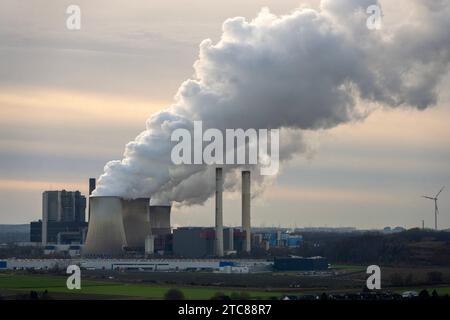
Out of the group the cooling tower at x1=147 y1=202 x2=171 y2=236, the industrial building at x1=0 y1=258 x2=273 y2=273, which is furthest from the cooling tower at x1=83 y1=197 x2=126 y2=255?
the cooling tower at x1=147 y1=202 x2=171 y2=236

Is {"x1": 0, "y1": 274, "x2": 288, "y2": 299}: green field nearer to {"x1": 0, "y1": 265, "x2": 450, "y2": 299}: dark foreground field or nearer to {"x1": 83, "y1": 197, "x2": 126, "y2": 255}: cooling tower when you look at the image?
{"x1": 0, "y1": 265, "x2": 450, "y2": 299}: dark foreground field

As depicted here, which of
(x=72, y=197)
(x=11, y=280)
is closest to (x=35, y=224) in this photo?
(x=72, y=197)

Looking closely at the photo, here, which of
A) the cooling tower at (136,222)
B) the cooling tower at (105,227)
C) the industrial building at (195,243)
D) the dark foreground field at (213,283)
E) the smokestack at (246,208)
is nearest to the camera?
the dark foreground field at (213,283)

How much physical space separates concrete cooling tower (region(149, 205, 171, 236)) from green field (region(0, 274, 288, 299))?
42977 millimetres

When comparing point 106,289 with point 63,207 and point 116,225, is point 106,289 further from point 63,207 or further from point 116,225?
point 63,207

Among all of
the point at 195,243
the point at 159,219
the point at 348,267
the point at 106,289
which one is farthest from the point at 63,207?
the point at 106,289

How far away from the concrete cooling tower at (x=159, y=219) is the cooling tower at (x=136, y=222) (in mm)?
3941

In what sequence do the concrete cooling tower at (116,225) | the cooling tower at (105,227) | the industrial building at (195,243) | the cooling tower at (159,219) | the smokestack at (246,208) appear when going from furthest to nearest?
the cooling tower at (159,219) → the industrial building at (195,243) → the smokestack at (246,208) → the concrete cooling tower at (116,225) → the cooling tower at (105,227)

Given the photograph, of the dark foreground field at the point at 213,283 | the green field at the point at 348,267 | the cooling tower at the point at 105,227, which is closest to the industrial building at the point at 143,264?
the cooling tower at the point at 105,227

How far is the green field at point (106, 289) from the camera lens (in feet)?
254

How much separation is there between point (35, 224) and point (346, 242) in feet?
187

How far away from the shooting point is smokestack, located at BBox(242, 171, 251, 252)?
138 metres

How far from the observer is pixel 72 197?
172 meters

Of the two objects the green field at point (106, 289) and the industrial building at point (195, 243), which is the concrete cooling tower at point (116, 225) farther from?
the green field at point (106, 289)
